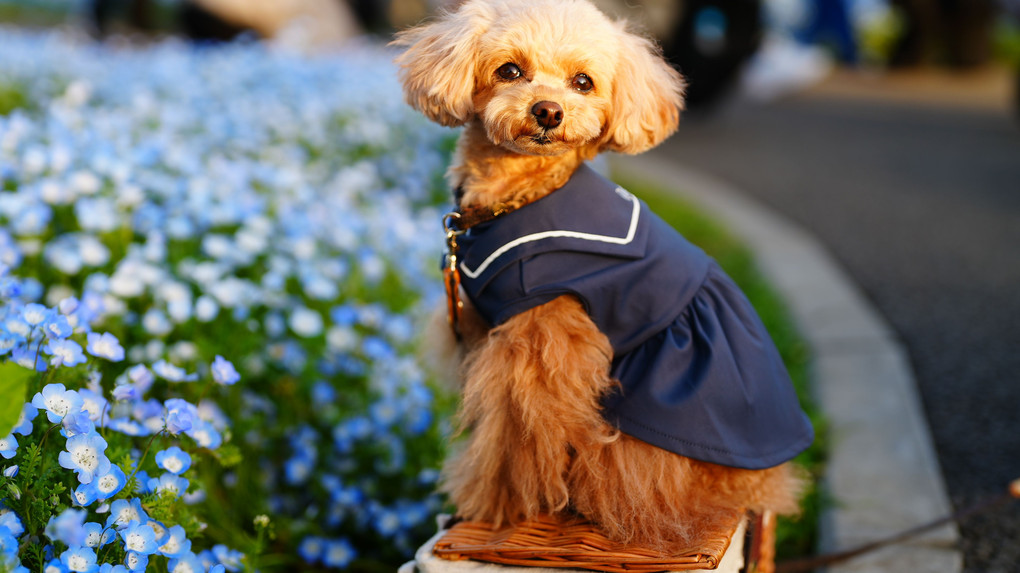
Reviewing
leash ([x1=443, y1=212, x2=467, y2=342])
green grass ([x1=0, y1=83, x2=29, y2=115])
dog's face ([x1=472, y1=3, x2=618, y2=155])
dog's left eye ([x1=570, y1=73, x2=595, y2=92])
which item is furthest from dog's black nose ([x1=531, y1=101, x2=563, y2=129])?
green grass ([x1=0, y1=83, x2=29, y2=115])

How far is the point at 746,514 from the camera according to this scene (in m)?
1.91

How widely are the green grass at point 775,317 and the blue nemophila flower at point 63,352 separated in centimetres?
189

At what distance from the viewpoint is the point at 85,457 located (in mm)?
1416

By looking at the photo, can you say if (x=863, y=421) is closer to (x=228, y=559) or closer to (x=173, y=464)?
(x=228, y=559)

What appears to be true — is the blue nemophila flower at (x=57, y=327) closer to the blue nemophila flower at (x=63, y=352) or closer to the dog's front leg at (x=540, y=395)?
the blue nemophila flower at (x=63, y=352)

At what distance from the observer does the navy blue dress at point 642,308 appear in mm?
1722

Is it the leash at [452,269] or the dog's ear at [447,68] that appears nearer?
the dog's ear at [447,68]

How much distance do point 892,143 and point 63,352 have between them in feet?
24.6

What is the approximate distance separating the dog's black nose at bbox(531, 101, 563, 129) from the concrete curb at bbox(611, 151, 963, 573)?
1414 mm

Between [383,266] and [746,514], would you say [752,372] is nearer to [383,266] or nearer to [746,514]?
[746,514]

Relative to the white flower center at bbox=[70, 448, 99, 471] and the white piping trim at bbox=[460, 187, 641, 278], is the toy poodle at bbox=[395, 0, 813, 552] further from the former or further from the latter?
the white flower center at bbox=[70, 448, 99, 471]

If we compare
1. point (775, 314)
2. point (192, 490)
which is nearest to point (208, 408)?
point (192, 490)

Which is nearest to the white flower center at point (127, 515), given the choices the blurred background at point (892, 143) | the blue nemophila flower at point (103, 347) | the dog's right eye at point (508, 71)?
the blue nemophila flower at point (103, 347)

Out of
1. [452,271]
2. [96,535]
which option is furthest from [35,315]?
[452,271]
